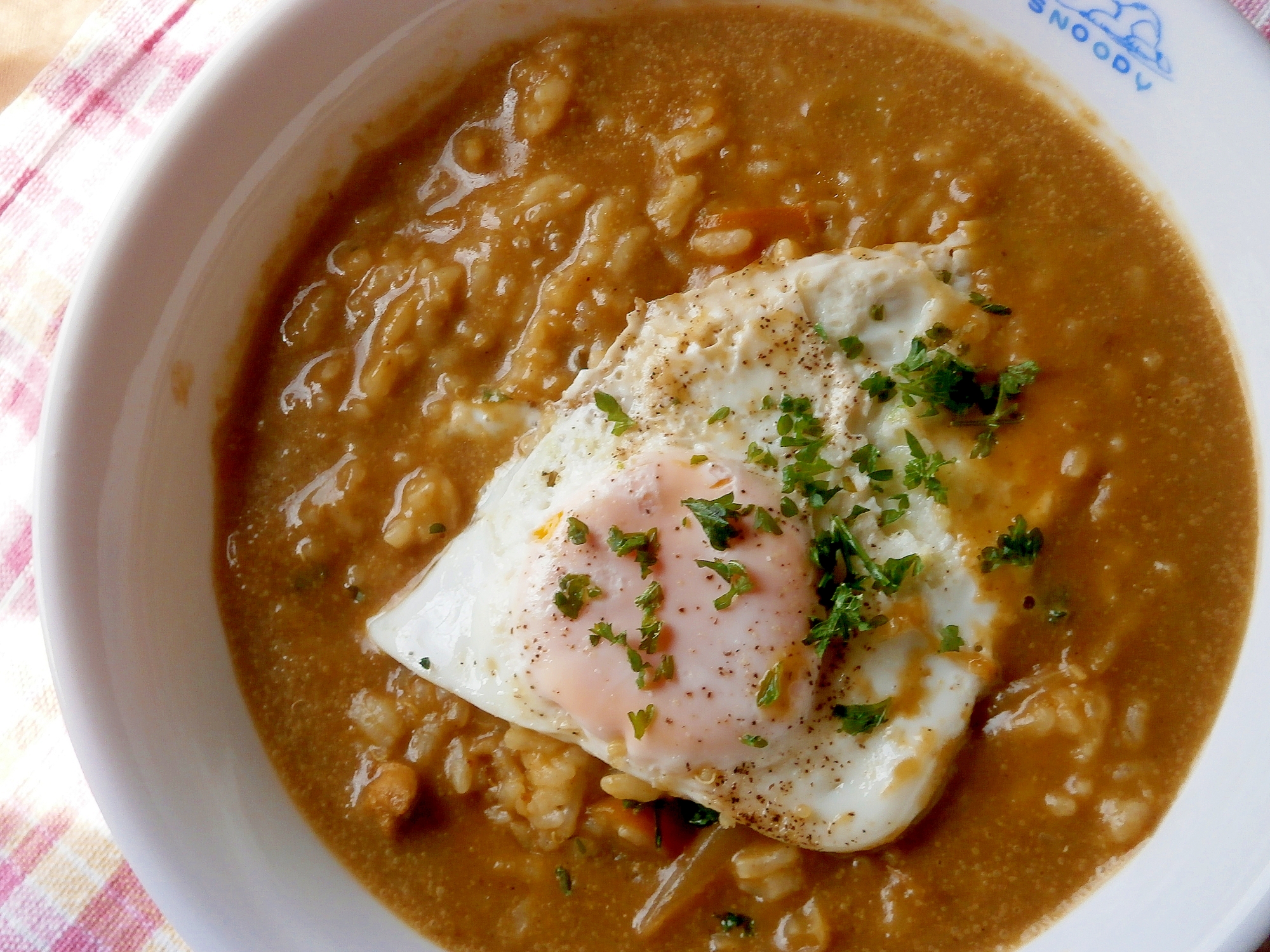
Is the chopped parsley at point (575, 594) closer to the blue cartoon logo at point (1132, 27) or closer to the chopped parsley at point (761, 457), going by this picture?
the chopped parsley at point (761, 457)

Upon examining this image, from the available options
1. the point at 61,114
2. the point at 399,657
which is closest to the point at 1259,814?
the point at 399,657

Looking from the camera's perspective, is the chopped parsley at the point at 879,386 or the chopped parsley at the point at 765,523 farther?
the chopped parsley at the point at 879,386

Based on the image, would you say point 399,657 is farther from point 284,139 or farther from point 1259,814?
point 1259,814

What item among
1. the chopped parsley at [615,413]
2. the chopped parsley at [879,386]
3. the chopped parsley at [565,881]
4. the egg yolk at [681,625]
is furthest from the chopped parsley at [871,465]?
the chopped parsley at [565,881]

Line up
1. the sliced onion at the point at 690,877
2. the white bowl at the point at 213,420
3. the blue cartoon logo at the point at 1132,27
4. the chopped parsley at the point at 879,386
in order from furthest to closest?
the sliced onion at the point at 690,877 → the chopped parsley at the point at 879,386 → the blue cartoon logo at the point at 1132,27 → the white bowl at the point at 213,420

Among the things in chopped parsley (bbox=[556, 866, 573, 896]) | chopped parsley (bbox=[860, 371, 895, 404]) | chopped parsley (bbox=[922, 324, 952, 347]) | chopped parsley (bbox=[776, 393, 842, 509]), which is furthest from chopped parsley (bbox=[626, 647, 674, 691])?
chopped parsley (bbox=[922, 324, 952, 347])

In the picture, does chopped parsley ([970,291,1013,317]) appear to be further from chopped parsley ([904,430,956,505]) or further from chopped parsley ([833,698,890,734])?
chopped parsley ([833,698,890,734])
